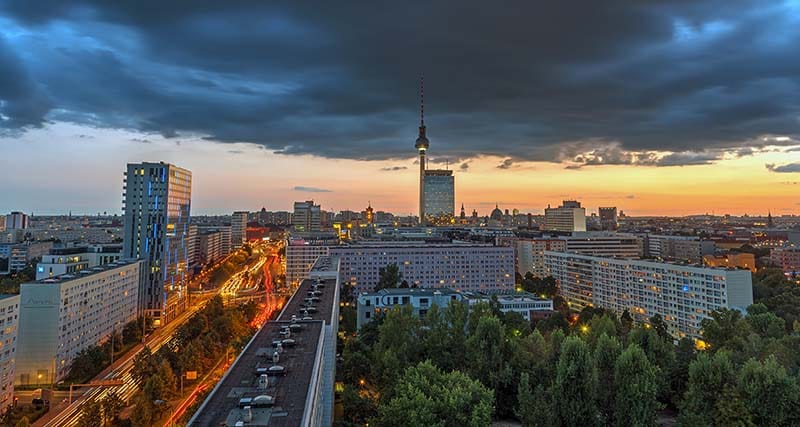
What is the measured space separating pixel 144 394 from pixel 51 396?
1543 cm

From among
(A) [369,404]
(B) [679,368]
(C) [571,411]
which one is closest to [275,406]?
(A) [369,404]

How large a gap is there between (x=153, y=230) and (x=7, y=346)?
35.9 metres

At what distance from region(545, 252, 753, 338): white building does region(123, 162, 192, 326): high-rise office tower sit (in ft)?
248

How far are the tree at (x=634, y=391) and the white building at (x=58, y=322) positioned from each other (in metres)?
54.5

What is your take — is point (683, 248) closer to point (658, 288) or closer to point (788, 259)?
point (788, 259)

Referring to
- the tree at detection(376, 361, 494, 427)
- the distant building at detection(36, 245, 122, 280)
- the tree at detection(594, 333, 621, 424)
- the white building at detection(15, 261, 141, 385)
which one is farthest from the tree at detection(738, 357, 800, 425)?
the distant building at detection(36, 245, 122, 280)

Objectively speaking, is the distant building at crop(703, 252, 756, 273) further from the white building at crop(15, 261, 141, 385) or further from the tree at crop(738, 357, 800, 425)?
the white building at crop(15, 261, 141, 385)

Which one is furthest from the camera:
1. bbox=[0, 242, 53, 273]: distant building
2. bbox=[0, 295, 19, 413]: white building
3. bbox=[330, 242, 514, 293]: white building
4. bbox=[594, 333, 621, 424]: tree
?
bbox=[0, 242, 53, 273]: distant building

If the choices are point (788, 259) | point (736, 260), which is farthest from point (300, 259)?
point (788, 259)

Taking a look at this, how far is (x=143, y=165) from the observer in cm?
7519

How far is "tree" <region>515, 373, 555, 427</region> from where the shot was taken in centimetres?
2902

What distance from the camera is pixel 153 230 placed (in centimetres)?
7488

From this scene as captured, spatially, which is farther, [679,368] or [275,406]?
[679,368]

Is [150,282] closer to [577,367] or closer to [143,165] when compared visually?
[143,165]
